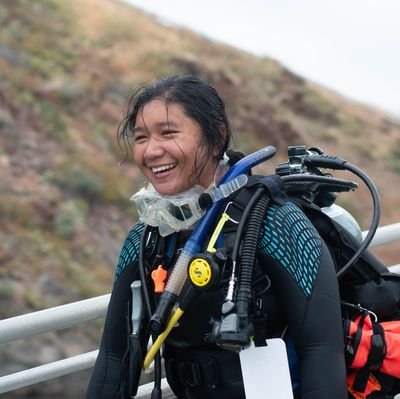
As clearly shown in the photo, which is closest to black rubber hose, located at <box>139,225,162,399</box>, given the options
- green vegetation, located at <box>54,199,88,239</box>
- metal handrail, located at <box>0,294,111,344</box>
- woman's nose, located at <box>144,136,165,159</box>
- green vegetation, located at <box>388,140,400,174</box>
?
woman's nose, located at <box>144,136,165,159</box>

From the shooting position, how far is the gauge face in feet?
5.96

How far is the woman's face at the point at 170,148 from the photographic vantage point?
2008mm

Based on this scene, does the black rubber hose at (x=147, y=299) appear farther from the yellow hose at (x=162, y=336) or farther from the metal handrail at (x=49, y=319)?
the metal handrail at (x=49, y=319)

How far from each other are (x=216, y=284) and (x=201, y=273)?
0.22 feet

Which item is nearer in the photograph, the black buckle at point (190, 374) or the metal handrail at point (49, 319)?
the black buckle at point (190, 374)

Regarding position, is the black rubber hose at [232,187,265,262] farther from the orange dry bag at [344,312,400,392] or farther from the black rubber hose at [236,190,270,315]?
the orange dry bag at [344,312,400,392]

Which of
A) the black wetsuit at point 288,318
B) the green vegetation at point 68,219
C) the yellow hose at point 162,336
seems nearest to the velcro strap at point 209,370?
the black wetsuit at point 288,318

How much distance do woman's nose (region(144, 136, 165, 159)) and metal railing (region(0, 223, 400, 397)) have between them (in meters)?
0.86

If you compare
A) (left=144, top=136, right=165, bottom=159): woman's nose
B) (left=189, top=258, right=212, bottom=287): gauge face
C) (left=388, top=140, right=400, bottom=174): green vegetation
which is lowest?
(left=388, top=140, right=400, bottom=174): green vegetation

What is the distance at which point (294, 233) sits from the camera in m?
1.89

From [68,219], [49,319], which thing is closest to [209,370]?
[49,319]

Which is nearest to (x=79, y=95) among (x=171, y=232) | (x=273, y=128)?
(x=273, y=128)

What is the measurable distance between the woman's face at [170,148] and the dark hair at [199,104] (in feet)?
0.06

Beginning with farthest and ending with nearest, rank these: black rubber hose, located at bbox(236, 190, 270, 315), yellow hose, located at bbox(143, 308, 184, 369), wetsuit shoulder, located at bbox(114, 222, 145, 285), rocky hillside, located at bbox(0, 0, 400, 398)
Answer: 1. rocky hillside, located at bbox(0, 0, 400, 398)
2. wetsuit shoulder, located at bbox(114, 222, 145, 285)
3. yellow hose, located at bbox(143, 308, 184, 369)
4. black rubber hose, located at bbox(236, 190, 270, 315)
